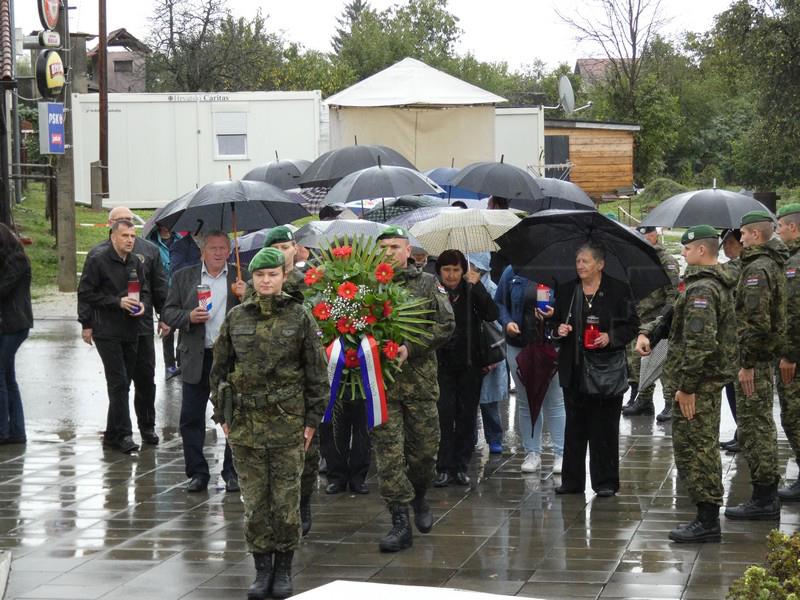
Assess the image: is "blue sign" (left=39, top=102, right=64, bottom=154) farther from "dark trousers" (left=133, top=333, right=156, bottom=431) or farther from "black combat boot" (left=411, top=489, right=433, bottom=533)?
"black combat boot" (left=411, top=489, right=433, bottom=533)

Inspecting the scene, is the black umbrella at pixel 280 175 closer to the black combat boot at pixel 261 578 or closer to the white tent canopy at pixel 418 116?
the white tent canopy at pixel 418 116

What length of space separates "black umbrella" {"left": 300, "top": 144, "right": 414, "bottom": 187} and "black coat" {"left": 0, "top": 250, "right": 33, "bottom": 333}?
4.05 m

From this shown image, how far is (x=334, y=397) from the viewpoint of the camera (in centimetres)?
783

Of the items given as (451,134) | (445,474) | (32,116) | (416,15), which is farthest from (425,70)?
(416,15)

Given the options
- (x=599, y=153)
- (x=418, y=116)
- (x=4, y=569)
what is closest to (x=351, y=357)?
(x=4, y=569)

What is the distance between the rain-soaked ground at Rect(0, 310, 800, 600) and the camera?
6906 millimetres

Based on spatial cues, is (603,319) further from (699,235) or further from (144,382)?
(144,382)

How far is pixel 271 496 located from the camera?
6.77 metres

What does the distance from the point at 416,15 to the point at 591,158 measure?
163 feet

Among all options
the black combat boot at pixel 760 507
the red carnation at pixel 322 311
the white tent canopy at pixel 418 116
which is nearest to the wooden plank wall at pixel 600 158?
the white tent canopy at pixel 418 116

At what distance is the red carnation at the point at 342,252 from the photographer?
7879 mm

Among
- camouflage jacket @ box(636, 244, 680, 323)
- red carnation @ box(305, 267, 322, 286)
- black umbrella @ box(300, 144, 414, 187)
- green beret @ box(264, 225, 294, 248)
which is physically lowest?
camouflage jacket @ box(636, 244, 680, 323)

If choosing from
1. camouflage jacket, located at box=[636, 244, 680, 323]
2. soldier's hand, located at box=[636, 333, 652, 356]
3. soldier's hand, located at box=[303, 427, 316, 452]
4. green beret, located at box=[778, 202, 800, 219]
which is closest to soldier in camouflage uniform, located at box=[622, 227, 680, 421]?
camouflage jacket, located at box=[636, 244, 680, 323]

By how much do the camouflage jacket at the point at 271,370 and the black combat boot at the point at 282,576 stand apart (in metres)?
0.60
